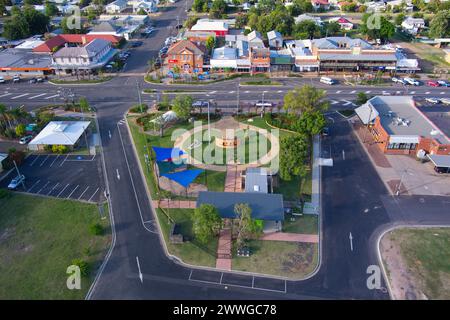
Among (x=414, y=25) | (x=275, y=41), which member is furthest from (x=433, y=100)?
(x=414, y=25)

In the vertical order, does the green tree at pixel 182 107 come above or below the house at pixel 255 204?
above

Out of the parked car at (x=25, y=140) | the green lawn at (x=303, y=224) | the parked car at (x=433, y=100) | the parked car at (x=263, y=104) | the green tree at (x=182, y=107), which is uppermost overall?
the green tree at (x=182, y=107)

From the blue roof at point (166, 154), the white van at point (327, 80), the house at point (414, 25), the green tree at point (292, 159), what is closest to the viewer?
the green tree at point (292, 159)

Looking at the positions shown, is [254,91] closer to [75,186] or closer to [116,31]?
[75,186]

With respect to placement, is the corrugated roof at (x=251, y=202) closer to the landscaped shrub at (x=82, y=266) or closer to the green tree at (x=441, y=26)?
the landscaped shrub at (x=82, y=266)

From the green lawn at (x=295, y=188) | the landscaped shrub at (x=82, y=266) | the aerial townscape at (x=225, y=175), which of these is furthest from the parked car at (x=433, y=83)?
the landscaped shrub at (x=82, y=266)

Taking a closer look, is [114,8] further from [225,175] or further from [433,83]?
[225,175]
